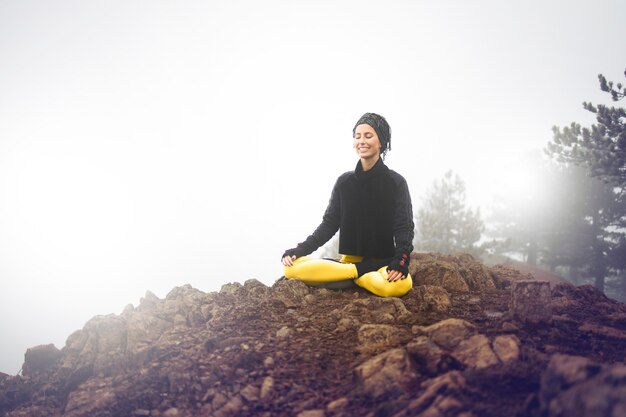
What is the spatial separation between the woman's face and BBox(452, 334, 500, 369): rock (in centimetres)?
247

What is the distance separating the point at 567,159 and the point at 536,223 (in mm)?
12033

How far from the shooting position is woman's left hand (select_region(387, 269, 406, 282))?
393 cm

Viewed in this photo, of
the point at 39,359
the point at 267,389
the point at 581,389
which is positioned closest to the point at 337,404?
the point at 267,389

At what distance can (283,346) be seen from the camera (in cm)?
294

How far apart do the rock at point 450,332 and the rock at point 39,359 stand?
3966 millimetres

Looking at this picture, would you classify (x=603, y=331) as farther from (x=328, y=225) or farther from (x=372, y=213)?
(x=328, y=225)

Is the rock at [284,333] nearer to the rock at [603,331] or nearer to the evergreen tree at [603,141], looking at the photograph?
the rock at [603,331]

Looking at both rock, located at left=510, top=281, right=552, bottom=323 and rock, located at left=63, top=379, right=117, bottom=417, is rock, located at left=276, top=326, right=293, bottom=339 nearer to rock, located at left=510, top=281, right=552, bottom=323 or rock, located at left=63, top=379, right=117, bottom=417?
rock, located at left=63, top=379, right=117, bottom=417

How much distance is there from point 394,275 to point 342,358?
58.1 inches

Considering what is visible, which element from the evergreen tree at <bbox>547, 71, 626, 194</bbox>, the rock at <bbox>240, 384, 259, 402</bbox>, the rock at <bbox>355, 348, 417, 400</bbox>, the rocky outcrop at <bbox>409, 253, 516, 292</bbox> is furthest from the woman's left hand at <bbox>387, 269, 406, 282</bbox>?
the evergreen tree at <bbox>547, 71, 626, 194</bbox>

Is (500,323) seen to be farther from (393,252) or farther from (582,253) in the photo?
(582,253)

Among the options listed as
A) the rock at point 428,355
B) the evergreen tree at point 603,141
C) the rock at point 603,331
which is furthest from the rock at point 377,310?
the evergreen tree at point 603,141

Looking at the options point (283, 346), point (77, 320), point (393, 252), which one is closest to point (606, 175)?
point (393, 252)

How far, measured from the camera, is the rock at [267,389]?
2.35 m
